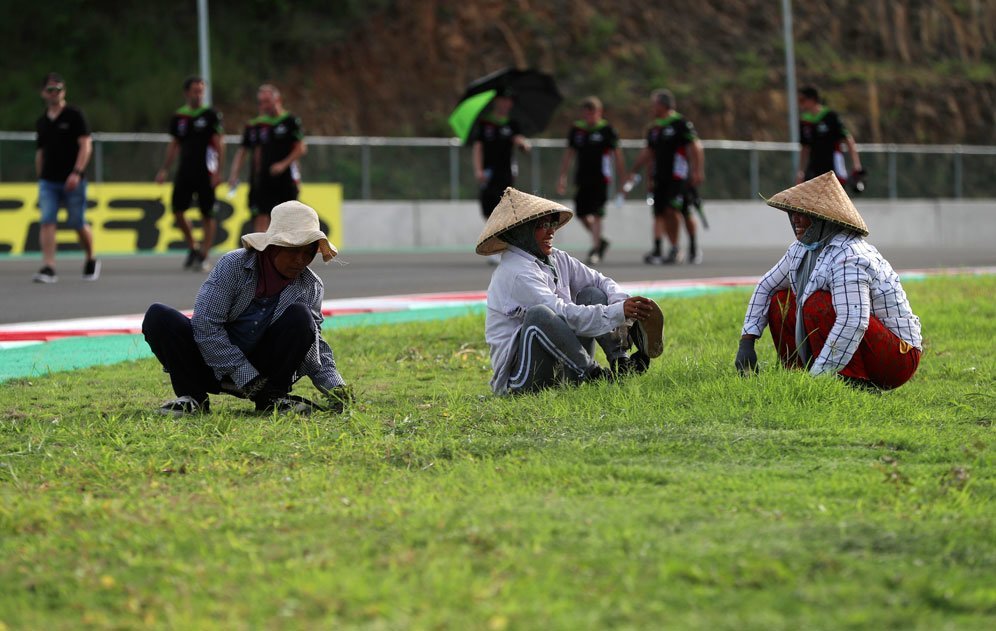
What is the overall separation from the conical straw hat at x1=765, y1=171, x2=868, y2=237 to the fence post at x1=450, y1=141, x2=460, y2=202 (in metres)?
21.9

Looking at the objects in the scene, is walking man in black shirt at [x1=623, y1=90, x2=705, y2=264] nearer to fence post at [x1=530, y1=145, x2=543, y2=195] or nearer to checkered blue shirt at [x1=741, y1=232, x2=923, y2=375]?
fence post at [x1=530, y1=145, x2=543, y2=195]

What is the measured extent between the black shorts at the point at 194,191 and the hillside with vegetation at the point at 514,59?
18.1m

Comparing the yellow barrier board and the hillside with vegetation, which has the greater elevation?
the hillside with vegetation

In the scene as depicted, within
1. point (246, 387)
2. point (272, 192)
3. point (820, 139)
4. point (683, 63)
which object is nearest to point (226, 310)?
point (246, 387)

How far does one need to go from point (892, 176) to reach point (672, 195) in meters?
15.1

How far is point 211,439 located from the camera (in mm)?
6051

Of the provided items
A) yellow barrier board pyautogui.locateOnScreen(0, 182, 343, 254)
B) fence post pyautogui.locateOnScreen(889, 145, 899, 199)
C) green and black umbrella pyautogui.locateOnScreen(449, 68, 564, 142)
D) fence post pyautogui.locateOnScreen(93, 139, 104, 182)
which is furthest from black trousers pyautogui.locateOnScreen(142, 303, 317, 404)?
fence post pyautogui.locateOnScreen(889, 145, 899, 199)

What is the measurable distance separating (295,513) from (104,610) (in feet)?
3.23

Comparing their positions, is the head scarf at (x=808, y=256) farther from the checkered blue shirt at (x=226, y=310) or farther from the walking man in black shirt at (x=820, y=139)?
the walking man in black shirt at (x=820, y=139)

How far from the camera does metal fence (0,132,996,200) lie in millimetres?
26016

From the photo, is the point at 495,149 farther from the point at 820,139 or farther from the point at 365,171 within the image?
the point at 365,171

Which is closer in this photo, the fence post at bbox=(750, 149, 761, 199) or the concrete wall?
the concrete wall

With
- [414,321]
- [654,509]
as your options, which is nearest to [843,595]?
[654,509]

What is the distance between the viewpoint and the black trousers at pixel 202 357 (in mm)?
6734
